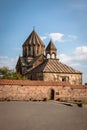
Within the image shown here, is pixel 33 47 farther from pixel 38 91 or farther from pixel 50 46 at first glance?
pixel 38 91

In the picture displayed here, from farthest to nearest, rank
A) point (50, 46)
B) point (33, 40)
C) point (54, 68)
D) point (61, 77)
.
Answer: point (33, 40), point (50, 46), point (61, 77), point (54, 68)

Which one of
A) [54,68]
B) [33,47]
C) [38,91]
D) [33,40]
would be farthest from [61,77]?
[38,91]

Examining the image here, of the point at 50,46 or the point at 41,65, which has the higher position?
the point at 50,46

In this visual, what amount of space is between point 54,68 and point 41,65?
2751mm

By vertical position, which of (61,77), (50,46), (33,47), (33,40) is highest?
(33,40)

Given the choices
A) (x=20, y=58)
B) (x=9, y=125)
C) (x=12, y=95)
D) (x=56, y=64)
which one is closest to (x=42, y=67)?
(x=56, y=64)

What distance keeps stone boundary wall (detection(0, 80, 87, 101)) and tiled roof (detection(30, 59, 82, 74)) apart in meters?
9.78

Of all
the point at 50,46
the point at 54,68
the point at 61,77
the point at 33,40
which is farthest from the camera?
the point at 33,40

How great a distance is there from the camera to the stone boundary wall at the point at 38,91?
3164 cm

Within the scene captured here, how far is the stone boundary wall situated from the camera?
104 ft

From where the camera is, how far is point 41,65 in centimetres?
4675

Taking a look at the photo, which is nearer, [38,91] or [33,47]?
[38,91]

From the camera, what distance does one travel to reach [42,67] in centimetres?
4491

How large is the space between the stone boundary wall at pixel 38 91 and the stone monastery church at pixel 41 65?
9624 mm
